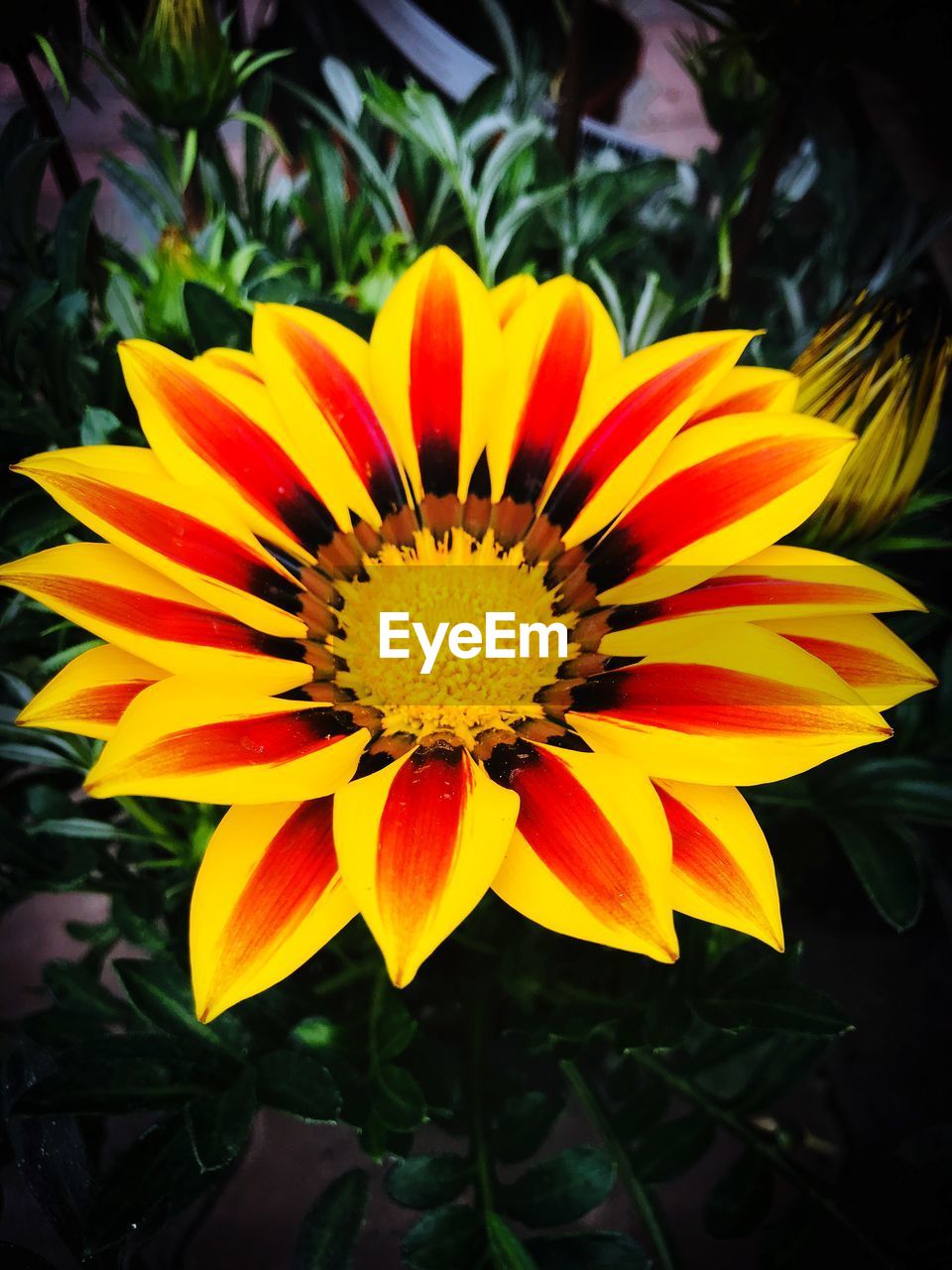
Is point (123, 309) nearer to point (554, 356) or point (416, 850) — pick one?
point (554, 356)

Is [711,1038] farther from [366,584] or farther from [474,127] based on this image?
[474,127]

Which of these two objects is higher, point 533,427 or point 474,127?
point 474,127

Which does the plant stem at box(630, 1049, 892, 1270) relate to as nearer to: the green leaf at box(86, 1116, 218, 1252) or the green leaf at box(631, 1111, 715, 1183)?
the green leaf at box(631, 1111, 715, 1183)

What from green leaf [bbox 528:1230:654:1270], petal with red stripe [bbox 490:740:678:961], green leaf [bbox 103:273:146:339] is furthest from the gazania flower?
green leaf [bbox 528:1230:654:1270]

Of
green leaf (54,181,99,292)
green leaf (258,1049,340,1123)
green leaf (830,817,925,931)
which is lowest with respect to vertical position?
green leaf (258,1049,340,1123)

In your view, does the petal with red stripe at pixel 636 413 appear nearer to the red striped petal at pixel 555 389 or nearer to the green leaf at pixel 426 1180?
the red striped petal at pixel 555 389

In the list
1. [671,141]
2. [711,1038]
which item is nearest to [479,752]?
[711,1038]

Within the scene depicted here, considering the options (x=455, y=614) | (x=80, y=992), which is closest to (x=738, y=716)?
(x=455, y=614)
